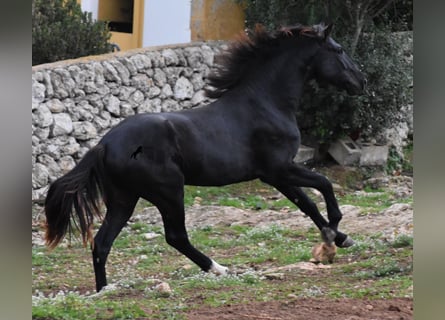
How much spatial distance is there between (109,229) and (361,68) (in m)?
4.48

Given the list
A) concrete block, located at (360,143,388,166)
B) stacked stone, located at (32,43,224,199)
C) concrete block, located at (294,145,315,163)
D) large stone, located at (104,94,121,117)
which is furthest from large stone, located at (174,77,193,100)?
concrete block, located at (360,143,388,166)

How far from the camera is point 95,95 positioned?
9.20 meters

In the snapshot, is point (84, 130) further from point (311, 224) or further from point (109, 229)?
point (109, 229)

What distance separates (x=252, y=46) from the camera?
6.11 meters

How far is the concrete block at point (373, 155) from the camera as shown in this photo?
9.36 m

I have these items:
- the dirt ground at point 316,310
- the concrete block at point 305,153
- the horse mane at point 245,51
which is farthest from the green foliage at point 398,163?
the dirt ground at point 316,310

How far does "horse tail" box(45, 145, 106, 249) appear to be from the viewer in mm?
5395

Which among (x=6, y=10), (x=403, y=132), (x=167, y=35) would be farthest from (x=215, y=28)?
(x=6, y=10)

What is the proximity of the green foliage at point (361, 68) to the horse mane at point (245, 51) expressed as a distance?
8.32 feet

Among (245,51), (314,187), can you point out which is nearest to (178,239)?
(314,187)

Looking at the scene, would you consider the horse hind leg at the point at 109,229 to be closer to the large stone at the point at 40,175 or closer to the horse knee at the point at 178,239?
the horse knee at the point at 178,239

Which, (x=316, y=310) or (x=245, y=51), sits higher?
(x=245, y=51)

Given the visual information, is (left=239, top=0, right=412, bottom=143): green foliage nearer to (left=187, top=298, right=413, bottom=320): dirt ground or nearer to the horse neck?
the horse neck

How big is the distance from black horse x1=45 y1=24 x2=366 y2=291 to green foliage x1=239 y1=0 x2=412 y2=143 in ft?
8.44
